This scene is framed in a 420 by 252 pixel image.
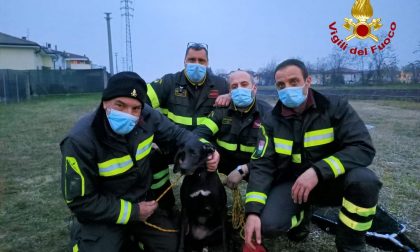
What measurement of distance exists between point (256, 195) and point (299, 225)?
66 cm

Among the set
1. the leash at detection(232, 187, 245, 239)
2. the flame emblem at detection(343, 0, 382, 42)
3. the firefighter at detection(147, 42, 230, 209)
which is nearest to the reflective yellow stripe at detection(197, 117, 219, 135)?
the firefighter at detection(147, 42, 230, 209)

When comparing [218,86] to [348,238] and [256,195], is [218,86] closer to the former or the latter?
[256,195]

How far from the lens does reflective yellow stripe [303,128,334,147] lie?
2578 millimetres

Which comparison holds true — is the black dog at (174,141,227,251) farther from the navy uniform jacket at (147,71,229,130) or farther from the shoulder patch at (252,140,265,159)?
the navy uniform jacket at (147,71,229,130)

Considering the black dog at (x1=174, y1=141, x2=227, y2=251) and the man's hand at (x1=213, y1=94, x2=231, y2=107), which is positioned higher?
Answer: the man's hand at (x1=213, y1=94, x2=231, y2=107)

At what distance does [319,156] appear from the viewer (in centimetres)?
263

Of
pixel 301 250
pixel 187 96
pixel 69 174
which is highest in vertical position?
pixel 187 96

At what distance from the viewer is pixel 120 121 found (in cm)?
245

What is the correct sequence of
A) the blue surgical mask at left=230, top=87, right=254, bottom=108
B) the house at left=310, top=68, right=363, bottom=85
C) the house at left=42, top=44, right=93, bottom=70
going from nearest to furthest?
the blue surgical mask at left=230, top=87, right=254, bottom=108
the house at left=310, top=68, right=363, bottom=85
the house at left=42, top=44, right=93, bottom=70

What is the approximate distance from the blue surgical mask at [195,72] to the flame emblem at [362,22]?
382 centimetres

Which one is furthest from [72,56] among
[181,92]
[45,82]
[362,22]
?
[181,92]

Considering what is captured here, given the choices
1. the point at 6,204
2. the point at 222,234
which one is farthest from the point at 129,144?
the point at 6,204

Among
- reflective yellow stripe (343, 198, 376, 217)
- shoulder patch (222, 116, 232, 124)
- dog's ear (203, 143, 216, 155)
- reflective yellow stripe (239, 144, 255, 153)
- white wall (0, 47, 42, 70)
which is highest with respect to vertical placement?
white wall (0, 47, 42, 70)

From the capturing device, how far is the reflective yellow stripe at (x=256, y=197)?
253 cm
